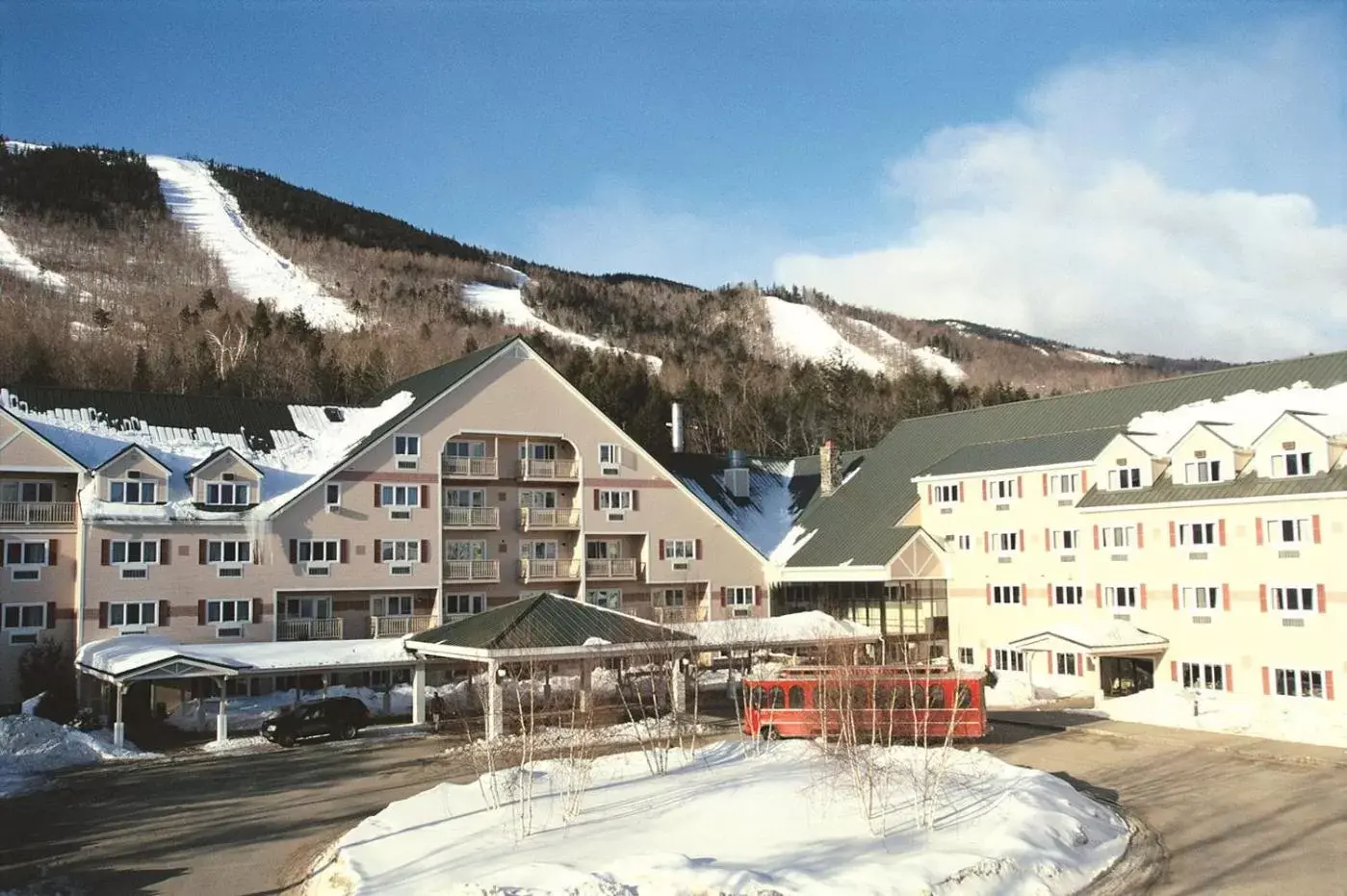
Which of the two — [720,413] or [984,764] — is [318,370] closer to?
[720,413]

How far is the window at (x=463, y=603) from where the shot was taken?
48000mm

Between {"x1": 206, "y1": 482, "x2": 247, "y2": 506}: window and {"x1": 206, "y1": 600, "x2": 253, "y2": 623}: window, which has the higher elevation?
{"x1": 206, "y1": 482, "x2": 247, "y2": 506}: window

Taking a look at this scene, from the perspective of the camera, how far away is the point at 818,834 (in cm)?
2152

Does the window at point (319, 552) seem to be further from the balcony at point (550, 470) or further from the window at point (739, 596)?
the window at point (739, 596)

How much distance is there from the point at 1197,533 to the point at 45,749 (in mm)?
36144

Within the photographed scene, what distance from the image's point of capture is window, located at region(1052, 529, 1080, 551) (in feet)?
145

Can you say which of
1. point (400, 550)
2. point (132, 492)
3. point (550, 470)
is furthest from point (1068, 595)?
point (132, 492)

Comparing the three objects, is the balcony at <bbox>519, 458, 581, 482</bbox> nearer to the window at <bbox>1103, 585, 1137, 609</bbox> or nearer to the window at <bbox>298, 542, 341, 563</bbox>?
the window at <bbox>298, 542, 341, 563</bbox>

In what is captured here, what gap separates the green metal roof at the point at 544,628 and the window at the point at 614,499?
11.5 m

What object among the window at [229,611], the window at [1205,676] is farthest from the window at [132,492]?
the window at [1205,676]

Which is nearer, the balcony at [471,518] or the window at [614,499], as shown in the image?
the balcony at [471,518]

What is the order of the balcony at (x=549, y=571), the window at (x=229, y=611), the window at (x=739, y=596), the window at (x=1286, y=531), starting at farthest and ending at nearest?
the window at (x=739, y=596) < the balcony at (x=549, y=571) < the window at (x=229, y=611) < the window at (x=1286, y=531)

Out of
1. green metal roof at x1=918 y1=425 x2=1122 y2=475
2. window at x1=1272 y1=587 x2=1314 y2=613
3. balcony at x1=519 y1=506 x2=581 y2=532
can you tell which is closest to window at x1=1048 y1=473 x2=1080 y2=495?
green metal roof at x1=918 y1=425 x2=1122 y2=475

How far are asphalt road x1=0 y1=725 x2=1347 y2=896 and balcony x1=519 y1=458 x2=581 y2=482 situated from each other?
51.5 feet
